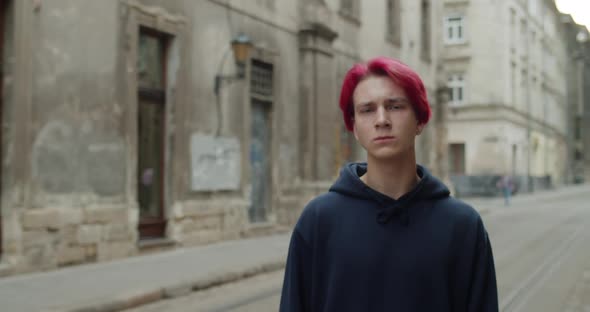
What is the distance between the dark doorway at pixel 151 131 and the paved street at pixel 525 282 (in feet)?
9.00

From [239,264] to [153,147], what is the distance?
121 inches

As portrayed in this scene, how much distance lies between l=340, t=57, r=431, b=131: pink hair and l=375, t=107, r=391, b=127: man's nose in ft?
0.28

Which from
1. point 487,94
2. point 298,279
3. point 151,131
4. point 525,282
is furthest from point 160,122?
point 487,94

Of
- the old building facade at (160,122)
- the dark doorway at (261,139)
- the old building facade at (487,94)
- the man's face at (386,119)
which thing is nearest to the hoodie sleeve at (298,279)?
the man's face at (386,119)

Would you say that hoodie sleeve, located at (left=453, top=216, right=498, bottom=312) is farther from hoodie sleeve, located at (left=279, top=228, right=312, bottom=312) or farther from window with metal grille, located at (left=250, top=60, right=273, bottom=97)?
window with metal grille, located at (left=250, top=60, right=273, bottom=97)

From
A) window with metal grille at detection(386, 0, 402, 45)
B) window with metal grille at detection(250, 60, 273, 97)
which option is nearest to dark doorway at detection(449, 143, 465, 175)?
window with metal grille at detection(386, 0, 402, 45)

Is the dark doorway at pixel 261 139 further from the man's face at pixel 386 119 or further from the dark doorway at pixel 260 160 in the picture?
the man's face at pixel 386 119

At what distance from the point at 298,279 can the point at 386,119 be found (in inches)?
20.8

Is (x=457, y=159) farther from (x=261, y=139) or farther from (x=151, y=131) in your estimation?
(x=151, y=131)

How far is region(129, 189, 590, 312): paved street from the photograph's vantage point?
7.39 meters

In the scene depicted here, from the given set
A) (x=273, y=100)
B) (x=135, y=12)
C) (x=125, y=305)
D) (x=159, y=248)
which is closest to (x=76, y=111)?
(x=135, y=12)

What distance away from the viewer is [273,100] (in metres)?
15.3

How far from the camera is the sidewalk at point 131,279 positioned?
7.01 m

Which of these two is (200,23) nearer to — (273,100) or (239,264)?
(273,100)
